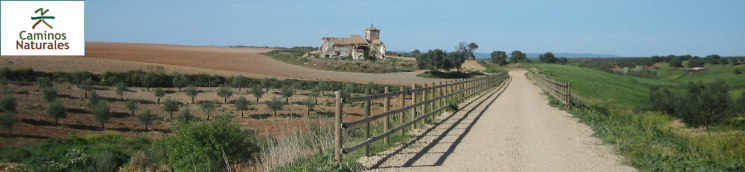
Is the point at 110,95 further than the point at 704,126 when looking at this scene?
Yes

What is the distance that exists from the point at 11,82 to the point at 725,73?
74.5 metres

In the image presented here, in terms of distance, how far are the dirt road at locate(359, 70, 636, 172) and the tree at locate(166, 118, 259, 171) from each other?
14.1 feet

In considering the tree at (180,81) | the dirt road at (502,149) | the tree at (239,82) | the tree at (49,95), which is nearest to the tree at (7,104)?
the tree at (49,95)

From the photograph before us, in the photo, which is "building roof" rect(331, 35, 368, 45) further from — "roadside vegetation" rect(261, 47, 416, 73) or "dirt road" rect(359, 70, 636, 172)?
"dirt road" rect(359, 70, 636, 172)

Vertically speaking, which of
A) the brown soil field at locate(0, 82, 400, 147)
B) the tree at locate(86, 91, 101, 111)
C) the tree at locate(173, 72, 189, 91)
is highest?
the tree at locate(173, 72, 189, 91)

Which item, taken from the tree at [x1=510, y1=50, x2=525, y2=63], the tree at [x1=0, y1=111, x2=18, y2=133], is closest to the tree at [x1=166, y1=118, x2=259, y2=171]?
the tree at [x1=0, y1=111, x2=18, y2=133]

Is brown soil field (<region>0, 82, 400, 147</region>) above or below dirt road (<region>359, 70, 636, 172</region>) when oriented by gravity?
below

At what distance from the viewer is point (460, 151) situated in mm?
8406

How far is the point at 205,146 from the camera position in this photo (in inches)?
414

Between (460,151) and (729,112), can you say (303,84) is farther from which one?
(460,151)

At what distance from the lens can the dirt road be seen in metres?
7.21

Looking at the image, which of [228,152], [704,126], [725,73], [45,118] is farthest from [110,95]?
[725,73]

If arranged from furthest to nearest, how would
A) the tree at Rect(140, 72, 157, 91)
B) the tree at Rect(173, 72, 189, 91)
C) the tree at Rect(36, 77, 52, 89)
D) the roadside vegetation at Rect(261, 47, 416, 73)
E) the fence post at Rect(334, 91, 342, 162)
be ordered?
the roadside vegetation at Rect(261, 47, 416, 73)
the tree at Rect(173, 72, 189, 91)
the tree at Rect(140, 72, 157, 91)
the tree at Rect(36, 77, 52, 89)
the fence post at Rect(334, 91, 342, 162)

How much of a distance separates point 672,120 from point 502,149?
24.5 meters
